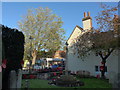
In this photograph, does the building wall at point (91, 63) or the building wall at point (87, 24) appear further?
the building wall at point (87, 24)

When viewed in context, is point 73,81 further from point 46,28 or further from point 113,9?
point 46,28

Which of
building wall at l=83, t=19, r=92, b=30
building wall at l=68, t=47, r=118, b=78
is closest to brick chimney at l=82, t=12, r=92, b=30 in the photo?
building wall at l=83, t=19, r=92, b=30

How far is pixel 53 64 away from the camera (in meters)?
32.0

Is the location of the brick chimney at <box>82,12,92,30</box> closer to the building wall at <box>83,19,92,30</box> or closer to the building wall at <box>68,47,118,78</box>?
the building wall at <box>83,19,92,30</box>

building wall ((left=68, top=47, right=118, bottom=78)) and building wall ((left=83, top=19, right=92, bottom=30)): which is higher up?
building wall ((left=83, top=19, right=92, bottom=30))

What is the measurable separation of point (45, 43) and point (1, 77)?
20922 millimetres

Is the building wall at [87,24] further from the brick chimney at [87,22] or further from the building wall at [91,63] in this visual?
the building wall at [91,63]

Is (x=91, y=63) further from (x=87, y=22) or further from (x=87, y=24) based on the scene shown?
(x=87, y=22)

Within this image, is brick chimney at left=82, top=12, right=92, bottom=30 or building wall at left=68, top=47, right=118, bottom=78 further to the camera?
brick chimney at left=82, top=12, right=92, bottom=30

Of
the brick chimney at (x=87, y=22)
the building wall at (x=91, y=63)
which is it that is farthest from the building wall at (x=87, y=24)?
the building wall at (x=91, y=63)

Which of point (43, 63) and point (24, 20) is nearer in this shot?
point (24, 20)

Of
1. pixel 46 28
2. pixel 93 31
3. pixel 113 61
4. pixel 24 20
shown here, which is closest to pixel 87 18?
pixel 93 31

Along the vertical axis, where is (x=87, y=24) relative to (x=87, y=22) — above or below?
below

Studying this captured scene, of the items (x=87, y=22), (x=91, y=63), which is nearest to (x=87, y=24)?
(x=87, y=22)
